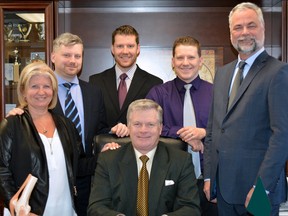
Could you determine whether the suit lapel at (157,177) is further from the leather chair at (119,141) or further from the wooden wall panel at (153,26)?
the wooden wall panel at (153,26)

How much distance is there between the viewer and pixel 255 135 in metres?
2.26

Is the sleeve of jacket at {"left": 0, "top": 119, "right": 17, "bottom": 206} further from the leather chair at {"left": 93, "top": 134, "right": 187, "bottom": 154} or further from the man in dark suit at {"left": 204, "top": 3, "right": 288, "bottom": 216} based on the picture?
the man in dark suit at {"left": 204, "top": 3, "right": 288, "bottom": 216}

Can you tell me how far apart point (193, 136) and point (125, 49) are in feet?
3.27

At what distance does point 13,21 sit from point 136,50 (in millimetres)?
1169

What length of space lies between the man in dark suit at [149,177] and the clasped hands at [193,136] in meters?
0.24

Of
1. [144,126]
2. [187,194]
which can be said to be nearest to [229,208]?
[187,194]

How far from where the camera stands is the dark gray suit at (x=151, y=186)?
7.55ft

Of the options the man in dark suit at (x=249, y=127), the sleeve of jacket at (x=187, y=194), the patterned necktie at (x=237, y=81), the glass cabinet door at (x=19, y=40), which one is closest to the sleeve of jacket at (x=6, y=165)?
the sleeve of jacket at (x=187, y=194)

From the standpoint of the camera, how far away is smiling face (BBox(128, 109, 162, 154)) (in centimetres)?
239

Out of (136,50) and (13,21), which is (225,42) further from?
(13,21)

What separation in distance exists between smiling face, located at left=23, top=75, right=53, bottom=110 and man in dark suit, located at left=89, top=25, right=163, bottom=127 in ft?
2.77

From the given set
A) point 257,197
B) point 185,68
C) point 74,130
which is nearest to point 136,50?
point 185,68

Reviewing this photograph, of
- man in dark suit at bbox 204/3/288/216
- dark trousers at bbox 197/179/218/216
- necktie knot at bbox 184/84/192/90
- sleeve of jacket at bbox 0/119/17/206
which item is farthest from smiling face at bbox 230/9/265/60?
sleeve of jacket at bbox 0/119/17/206

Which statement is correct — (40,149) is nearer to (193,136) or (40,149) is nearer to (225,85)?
(193,136)
